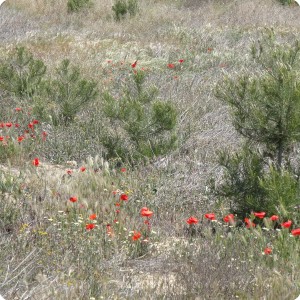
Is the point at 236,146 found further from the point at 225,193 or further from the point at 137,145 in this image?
the point at 225,193

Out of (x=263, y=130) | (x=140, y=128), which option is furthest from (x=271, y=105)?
(x=140, y=128)

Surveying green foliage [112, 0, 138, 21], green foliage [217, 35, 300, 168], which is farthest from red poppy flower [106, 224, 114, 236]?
green foliage [112, 0, 138, 21]

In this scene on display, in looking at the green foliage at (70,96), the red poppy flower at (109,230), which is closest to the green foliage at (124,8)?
the green foliage at (70,96)

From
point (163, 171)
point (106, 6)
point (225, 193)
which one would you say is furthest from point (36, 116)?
point (106, 6)

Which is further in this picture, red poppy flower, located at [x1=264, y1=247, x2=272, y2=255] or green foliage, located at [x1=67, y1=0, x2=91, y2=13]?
green foliage, located at [x1=67, y1=0, x2=91, y2=13]

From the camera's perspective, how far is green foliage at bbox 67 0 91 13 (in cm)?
1611

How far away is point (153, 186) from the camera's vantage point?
566 cm

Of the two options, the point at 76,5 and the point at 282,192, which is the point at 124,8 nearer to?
the point at 76,5

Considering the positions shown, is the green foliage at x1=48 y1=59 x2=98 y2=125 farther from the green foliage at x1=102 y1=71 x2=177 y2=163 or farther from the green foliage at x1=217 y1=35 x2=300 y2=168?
the green foliage at x1=217 y1=35 x2=300 y2=168

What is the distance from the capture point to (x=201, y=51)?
12.6m

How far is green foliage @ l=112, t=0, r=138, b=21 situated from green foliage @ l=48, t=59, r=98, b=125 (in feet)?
26.6

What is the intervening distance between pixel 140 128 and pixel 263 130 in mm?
1791

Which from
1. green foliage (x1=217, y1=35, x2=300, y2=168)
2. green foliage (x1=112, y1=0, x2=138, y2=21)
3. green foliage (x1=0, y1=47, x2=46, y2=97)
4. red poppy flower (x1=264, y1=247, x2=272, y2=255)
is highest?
green foliage (x1=217, y1=35, x2=300, y2=168)

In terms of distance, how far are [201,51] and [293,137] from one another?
7.82m
